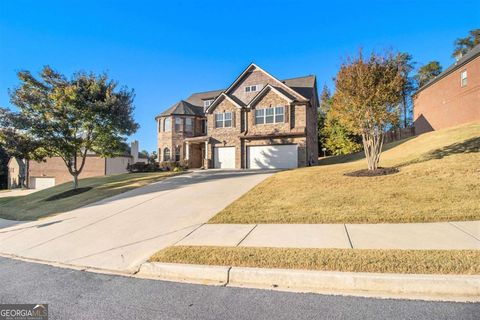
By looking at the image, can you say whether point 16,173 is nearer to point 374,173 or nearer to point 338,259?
point 374,173

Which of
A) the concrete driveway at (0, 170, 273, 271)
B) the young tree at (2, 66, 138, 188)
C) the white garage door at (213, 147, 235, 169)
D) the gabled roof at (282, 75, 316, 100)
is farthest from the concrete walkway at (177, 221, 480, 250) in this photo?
the gabled roof at (282, 75, 316, 100)

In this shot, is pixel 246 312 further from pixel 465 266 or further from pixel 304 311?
pixel 465 266

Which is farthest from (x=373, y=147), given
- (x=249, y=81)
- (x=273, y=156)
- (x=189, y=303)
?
(x=249, y=81)

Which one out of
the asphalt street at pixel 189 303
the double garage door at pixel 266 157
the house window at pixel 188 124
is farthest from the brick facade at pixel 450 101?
the house window at pixel 188 124

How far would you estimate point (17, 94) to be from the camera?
49.5ft

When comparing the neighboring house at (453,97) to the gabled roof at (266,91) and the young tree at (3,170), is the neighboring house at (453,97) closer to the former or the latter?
the gabled roof at (266,91)

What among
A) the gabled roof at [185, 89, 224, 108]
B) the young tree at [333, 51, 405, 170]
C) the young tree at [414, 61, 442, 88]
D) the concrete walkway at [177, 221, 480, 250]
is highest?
the young tree at [414, 61, 442, 88]

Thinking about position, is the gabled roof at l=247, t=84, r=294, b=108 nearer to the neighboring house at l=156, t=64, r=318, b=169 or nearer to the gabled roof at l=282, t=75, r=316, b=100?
the neighboring house at l=156, t=64, r=318, b=169

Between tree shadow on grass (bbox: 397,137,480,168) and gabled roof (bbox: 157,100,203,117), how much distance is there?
22664 millimetres

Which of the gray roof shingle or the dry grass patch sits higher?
the gray roof shingle

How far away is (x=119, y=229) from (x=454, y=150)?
16502 mm

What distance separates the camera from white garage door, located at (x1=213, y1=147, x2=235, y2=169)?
25406 mm

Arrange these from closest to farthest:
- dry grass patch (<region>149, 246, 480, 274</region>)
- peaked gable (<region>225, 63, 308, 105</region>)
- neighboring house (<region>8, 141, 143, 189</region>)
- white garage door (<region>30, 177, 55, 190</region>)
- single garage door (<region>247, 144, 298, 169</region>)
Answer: dry grass patch (<region>149, 246, 480, 274</region>)
single garage door (<region>247, 144, 298, 169</region>)
peaked gable (<region>225, 63, 308, 105</region>)
neighboring house (<region>8, 141, 143, 189</region>)
white garage door (<region>30, 177, 55, 190</region>)

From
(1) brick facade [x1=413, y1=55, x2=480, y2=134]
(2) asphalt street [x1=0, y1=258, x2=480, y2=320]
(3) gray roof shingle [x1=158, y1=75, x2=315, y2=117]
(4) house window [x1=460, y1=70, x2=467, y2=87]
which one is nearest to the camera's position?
(2) asphalt street [x1=0, y1=258, x2=480, y2=320]
